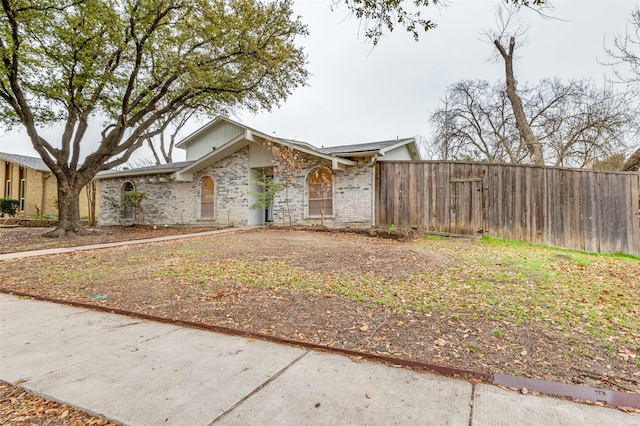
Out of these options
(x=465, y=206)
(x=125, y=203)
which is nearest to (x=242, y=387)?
(x=465, y=206)

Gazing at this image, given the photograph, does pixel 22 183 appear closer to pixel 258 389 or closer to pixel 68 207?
pixel 68 207

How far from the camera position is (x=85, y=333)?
340cm

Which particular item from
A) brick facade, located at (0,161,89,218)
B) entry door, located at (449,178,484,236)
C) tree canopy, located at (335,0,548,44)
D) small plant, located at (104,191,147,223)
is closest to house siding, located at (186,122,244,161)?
small plant, located at (104,191,147,223)

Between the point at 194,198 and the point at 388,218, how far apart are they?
30.3 feet

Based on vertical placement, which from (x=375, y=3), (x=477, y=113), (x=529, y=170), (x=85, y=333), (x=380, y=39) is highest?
(x=477, y=113)

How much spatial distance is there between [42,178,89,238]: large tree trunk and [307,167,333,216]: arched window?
856 centimetres

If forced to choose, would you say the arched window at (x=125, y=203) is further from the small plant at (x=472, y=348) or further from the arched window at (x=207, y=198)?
the small plant at (x=472, y=348)

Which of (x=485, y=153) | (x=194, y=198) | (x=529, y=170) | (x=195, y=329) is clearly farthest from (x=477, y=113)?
(x=195, y=329)

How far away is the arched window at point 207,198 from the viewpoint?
1502 cm

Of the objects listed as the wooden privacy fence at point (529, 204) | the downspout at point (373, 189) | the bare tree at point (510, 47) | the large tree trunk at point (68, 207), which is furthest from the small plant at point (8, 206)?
the bare tree at point (510, 47)

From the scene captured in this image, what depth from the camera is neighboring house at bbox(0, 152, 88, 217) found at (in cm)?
2155

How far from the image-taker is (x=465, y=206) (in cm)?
1029

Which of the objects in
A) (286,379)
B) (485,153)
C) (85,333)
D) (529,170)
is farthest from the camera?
(485,153)

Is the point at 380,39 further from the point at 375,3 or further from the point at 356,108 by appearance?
the point at 356,108
